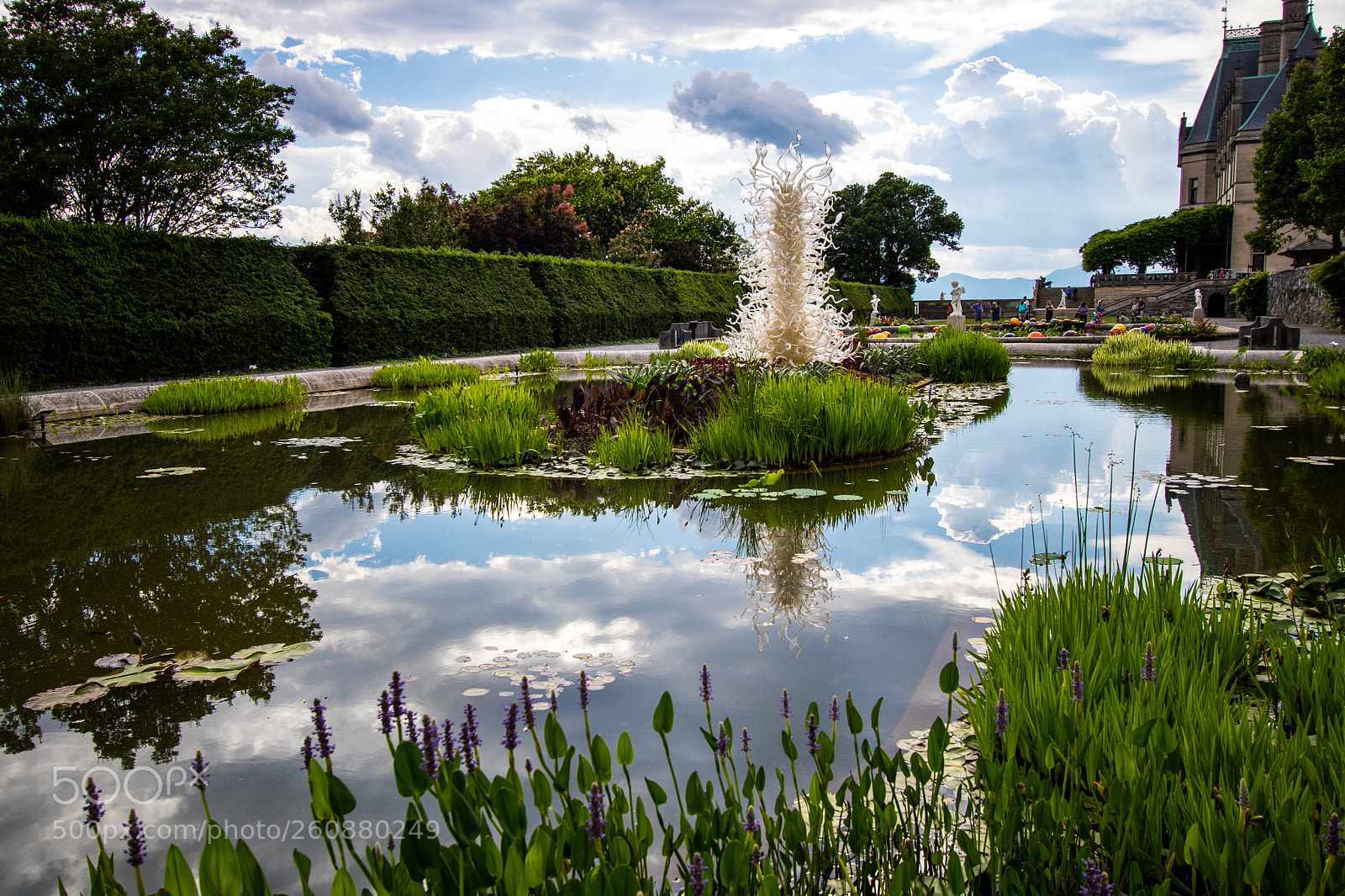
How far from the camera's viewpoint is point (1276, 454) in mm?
5879

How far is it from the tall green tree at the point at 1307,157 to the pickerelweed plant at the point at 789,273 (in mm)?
24166

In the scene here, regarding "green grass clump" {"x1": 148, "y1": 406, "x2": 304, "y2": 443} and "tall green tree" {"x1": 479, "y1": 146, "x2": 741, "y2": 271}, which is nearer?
"green grass clump" {"x1": 148, "y1": 406, "x2": 304, "y2": 443}

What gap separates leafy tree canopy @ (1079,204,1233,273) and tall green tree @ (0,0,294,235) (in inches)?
2373

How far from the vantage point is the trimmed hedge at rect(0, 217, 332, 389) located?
37.0 ft

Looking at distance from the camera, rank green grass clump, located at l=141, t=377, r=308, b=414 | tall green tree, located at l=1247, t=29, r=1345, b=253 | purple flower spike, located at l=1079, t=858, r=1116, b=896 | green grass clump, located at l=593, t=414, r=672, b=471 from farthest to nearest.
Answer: tall green tree, located at l=1247, t=29, r=1345, b=253
green grass clump, located at l=141, t=377, r=308, b=414
green grass clump, located at l=593, t=414, r=672, b=471
purple flower spike, located at l=1079, t=858, r=1116, b=896

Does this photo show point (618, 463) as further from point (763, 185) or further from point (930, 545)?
point (763, 185)

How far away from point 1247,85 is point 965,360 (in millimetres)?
61026

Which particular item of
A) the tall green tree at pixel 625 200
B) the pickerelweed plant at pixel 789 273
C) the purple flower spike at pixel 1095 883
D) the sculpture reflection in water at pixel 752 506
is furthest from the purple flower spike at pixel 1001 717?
the tall green tree at pixel 625 200

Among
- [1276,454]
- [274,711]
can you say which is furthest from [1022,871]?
[1276,454]

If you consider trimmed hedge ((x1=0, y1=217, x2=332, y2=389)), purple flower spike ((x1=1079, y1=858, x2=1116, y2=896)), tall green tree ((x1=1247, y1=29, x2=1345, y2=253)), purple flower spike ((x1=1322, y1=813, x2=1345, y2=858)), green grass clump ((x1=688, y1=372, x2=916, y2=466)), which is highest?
tall green tree ((x1=1247, y1=29, x2=1345, y2=253))

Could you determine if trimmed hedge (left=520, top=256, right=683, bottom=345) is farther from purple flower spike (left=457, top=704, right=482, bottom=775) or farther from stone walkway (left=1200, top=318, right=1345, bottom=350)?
purple flower spike (left=457, top=704, right=482, bottom=775)

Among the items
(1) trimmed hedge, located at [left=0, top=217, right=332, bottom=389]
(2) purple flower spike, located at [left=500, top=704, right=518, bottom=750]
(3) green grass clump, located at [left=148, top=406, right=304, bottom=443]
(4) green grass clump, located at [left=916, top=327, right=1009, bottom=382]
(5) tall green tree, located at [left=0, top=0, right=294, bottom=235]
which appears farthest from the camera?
(5) tall green tree, located at [left=0, top=0, right=294, bottom=235]

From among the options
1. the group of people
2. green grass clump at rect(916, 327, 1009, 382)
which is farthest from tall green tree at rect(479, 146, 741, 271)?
green grass clump at rect(916, 327, 1009, 382)

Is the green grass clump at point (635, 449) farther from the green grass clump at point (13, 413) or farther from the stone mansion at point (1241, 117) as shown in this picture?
the stone mansion at point (1241, 117)
